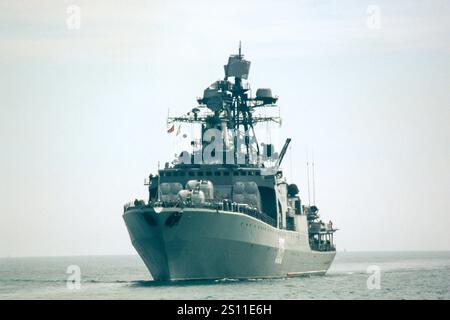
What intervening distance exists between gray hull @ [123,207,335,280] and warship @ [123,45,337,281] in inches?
2.1

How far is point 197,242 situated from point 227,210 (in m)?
2.96

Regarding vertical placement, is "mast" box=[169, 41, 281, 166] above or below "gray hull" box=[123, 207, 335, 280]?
above

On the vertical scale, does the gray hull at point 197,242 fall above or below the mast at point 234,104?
below

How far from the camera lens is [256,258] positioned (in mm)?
41750

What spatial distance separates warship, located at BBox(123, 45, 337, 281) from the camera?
126 feet

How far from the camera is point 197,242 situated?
125 ft

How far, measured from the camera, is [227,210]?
40.0 meters

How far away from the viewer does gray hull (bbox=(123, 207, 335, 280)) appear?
1495 inches

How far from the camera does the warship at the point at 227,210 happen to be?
38.4 meters

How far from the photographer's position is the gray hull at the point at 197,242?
38.0 meters

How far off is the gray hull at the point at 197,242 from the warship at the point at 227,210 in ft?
0.17
